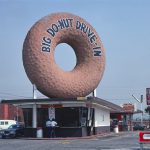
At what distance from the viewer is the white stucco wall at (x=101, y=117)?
1598 inches

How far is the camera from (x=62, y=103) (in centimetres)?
3541

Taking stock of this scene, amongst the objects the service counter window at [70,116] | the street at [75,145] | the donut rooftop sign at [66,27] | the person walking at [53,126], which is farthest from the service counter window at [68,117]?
the street at [75,145]

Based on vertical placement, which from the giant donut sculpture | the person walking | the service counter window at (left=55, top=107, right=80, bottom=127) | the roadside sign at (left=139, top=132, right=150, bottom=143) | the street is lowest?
the street

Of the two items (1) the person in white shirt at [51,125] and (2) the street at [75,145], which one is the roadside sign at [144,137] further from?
(1) the person in white shirt at [51,125]

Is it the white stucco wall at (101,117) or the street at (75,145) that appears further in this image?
the white stucco wall at (101,117)

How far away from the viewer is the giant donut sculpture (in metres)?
35.0

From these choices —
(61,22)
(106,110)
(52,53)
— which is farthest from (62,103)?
(106,110)

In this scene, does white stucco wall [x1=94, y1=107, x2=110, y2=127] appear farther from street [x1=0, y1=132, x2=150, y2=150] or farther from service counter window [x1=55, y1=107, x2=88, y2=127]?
street [x1=0, y1=132, x2=150, y2=150]

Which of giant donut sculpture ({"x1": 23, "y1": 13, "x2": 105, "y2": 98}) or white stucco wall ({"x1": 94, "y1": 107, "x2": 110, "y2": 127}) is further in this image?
white stucco wall ({"x1": 94, "y1": 107, "x2": 110, "y2": 127})

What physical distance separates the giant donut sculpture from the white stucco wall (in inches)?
147

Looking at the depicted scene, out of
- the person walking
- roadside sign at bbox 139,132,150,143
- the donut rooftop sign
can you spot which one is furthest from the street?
the donut rooftop sign

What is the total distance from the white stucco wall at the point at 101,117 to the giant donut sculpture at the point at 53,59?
3.74 m

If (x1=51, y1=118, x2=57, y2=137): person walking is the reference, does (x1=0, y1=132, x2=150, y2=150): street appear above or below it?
below

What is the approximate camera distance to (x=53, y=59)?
35.5m
